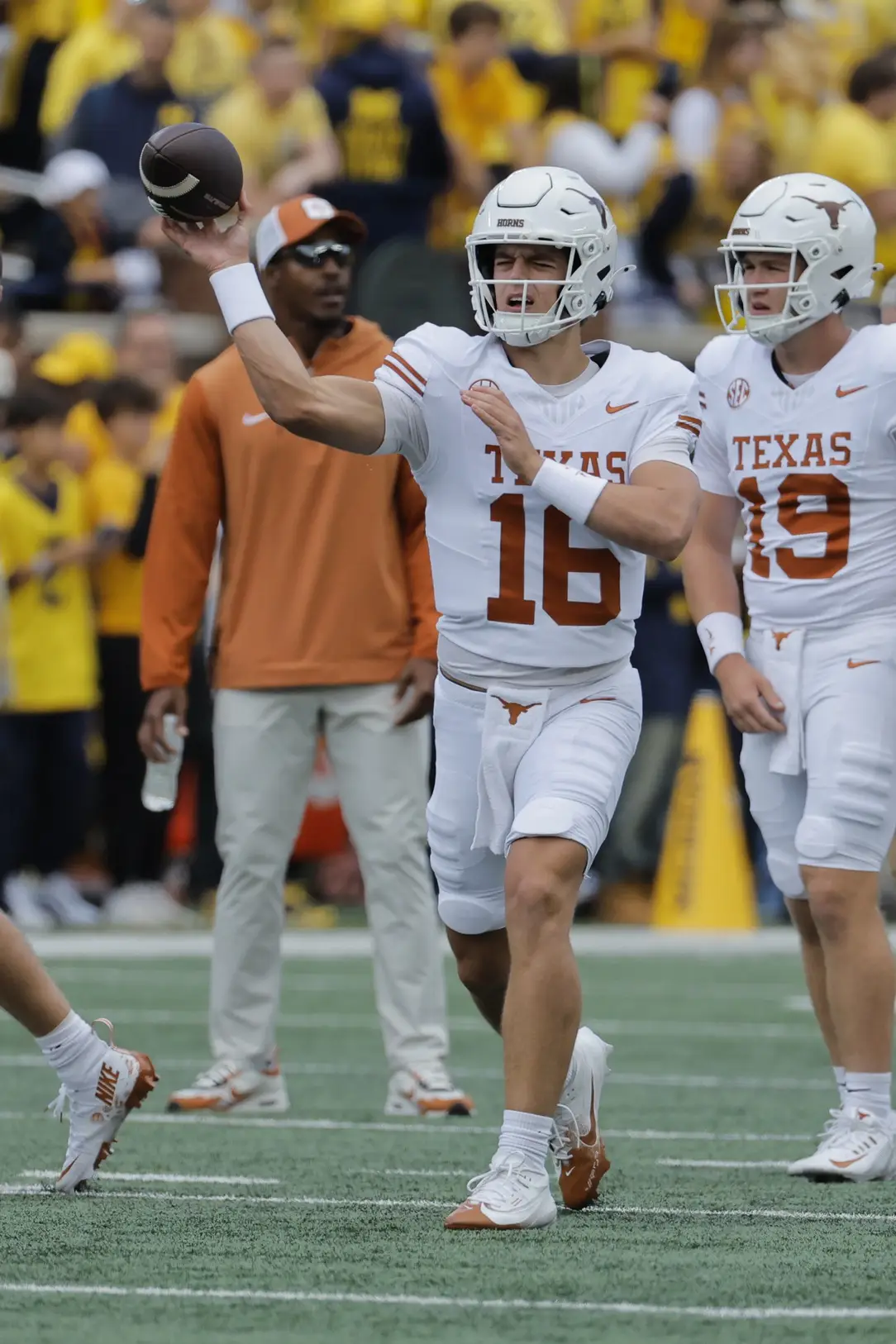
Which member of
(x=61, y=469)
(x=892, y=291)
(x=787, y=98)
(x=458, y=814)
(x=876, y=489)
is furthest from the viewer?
(x=787, y=98)

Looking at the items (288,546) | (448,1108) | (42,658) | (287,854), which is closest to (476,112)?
(42,658)

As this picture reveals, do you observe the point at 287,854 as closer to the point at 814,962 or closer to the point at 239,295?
the point at 814,962

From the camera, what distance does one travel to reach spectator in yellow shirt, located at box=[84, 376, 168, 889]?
11164mm

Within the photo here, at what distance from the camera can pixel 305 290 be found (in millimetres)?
6680

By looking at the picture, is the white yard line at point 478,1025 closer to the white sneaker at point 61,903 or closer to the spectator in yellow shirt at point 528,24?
the white sneaker at point 61,903

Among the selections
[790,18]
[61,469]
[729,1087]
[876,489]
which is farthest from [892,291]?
[790,18]

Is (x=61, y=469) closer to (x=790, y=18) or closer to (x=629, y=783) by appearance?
(x=629, y=783)

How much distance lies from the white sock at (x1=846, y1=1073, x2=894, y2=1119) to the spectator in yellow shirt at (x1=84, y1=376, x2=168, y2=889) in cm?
609

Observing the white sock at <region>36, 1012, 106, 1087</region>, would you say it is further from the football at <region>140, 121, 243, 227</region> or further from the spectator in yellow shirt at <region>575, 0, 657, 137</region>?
the spectator in yellow shirt at <region>575, 0, 657, 137</region>

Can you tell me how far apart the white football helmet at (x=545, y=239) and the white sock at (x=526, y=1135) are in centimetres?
143

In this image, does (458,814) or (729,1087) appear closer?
(458,814)

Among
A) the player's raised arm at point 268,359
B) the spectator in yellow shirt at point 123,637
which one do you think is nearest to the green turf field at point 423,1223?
the player's raised arm at point 268,359

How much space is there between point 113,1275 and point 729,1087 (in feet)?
10.6

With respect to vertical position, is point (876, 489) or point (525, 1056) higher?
point (876, 489)
